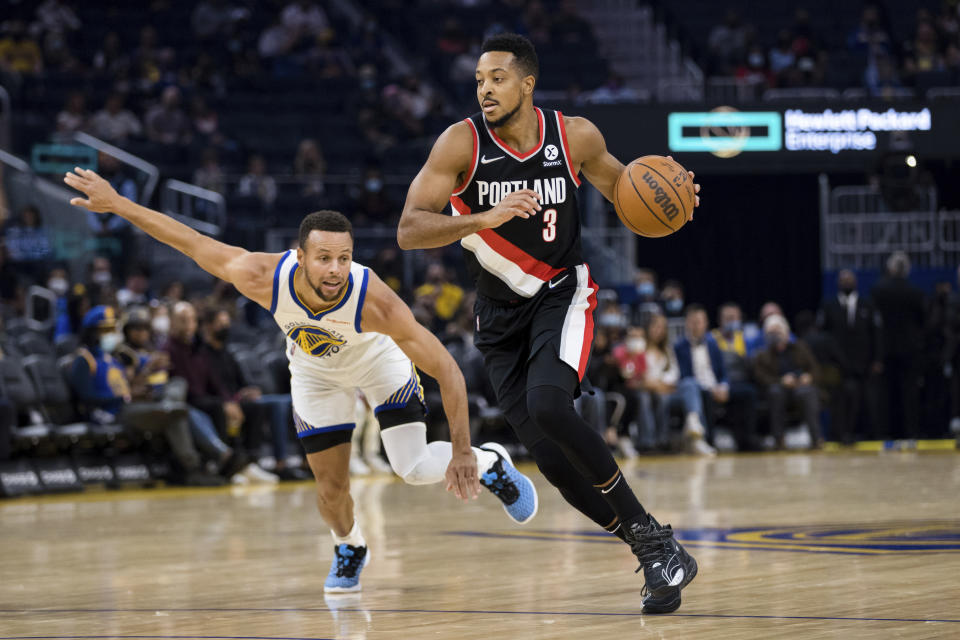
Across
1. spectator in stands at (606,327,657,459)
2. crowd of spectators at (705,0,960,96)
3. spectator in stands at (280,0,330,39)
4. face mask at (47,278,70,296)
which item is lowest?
spectator in stands at (606,327,657,459)

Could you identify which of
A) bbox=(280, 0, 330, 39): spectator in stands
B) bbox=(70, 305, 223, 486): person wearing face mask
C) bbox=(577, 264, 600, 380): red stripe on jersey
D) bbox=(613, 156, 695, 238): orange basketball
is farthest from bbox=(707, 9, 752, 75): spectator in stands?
bbox=(577, 264, 600, 380): red stripe on jersey

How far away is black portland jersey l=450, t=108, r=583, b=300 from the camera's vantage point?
5.33 m

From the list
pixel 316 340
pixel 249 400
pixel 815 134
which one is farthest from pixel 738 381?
pixel 316 340

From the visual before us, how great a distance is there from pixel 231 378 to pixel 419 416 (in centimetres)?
690

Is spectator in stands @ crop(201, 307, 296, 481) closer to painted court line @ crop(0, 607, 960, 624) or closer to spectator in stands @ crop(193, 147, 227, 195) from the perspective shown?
spectator in stands @ crop(193, 147, 227, 195)

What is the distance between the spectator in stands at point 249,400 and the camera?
12852mm

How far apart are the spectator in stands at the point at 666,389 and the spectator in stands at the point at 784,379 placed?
0.88 meters

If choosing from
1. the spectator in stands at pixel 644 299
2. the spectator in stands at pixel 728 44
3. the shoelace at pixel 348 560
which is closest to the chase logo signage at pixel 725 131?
the spectator in stands at pixel 644 299

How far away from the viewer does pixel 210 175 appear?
17453mm

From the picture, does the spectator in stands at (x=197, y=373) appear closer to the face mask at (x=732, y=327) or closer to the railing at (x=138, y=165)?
the railing at (x=138, y=165)

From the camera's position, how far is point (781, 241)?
21.1 metres

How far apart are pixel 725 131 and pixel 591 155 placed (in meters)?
13.1

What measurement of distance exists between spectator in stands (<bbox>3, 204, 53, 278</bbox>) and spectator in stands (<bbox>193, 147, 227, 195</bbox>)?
2.38 m

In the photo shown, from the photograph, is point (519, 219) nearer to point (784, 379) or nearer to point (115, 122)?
point (784, 379)
